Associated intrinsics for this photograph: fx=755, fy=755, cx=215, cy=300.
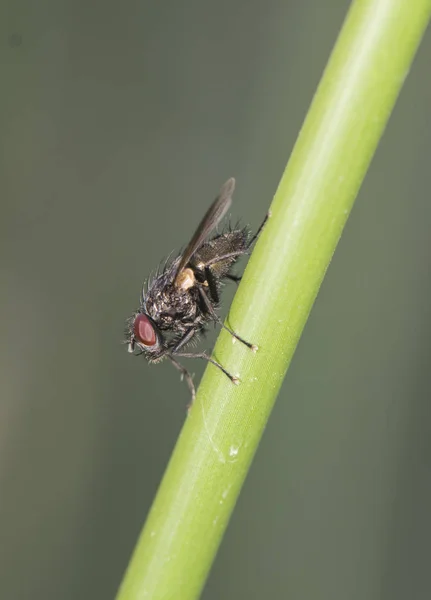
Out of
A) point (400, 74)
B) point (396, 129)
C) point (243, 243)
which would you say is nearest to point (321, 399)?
point (243, 243)

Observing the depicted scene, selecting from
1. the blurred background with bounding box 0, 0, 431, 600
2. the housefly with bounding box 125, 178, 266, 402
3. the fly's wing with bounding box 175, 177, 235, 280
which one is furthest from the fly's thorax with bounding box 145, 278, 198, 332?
the blurred background with bounding box 0, 0, 431, 600

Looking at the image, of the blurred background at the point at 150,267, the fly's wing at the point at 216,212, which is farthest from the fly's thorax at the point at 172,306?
the blurred background at the point at 150,267

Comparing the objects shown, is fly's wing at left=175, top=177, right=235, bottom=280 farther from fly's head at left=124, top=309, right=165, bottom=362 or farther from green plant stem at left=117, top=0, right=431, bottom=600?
green plant stem at left=117, top=0, right=431, bottom=600

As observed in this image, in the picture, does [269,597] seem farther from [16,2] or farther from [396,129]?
[16,2]

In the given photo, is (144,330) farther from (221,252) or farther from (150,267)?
(150,267)

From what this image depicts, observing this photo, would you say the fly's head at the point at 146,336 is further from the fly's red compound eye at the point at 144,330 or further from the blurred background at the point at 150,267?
the blurred background at the point at 150,267

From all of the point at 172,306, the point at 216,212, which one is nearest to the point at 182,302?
the point at 172,306
